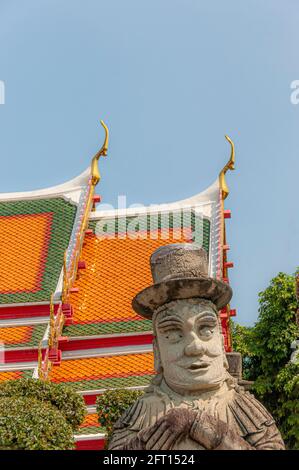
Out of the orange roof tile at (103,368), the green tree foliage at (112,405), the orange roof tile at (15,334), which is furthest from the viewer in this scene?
the orange roof tile at (15,334)

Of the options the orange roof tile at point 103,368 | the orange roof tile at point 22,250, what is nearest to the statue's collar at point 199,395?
the orange roof tile at point 103,368

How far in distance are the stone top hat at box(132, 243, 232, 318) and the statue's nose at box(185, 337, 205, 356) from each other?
1.20ft

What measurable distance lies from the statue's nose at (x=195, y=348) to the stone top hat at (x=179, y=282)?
1.20 feet

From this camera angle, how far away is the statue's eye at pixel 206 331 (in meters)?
7.77

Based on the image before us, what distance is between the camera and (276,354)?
76.2 feet

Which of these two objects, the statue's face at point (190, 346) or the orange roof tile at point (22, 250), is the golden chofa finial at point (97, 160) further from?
the statue's face at point (190, 346)

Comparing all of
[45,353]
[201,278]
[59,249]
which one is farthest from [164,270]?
[59,249]

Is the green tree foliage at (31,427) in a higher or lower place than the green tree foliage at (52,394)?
lower

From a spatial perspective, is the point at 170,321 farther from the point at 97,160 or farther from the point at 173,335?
the point at 97,160

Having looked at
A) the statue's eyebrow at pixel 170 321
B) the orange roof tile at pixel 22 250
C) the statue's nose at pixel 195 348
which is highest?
the orange roof tile at pixel 22 250

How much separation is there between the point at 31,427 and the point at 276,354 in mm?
13026

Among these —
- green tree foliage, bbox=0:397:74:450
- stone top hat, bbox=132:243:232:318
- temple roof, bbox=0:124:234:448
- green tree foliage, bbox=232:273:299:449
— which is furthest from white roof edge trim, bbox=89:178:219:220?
stone top hat, bbox=132:243:232:318

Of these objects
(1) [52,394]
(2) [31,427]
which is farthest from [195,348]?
(1) [52,394]

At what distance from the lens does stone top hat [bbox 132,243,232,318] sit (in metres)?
7.78
